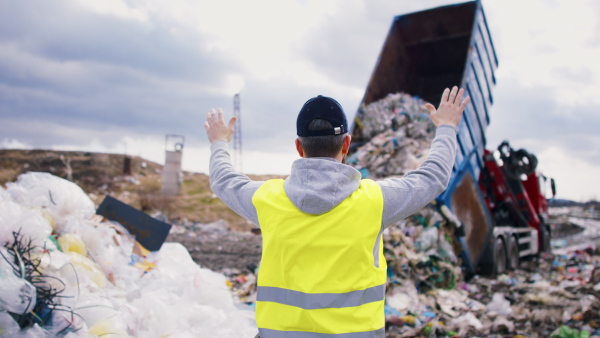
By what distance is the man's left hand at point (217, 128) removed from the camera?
164 cm

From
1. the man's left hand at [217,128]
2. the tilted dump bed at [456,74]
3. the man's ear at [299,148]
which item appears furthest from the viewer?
the tilted dump bed at [456,74]

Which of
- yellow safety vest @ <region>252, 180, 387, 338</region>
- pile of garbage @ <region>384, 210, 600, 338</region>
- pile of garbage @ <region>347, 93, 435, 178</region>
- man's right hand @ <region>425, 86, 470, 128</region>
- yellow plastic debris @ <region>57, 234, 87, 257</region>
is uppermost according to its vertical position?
pile of garbage @ <region>347, 93, 435, 178</region>

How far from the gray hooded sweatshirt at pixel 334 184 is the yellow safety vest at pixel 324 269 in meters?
0.03

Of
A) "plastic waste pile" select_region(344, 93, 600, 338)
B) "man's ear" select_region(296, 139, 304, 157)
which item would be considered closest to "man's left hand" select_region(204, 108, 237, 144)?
"man's ear" select_region(296, 139, 304, 157)

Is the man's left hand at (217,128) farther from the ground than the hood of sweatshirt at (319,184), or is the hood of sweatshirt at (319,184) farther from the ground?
the man's left hand at (217,128)

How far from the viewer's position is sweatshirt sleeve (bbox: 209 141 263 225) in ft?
4.61

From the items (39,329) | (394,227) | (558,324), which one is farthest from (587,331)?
(39,329)

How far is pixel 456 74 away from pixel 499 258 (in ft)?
10.0

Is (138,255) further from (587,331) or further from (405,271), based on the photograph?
(587,331)

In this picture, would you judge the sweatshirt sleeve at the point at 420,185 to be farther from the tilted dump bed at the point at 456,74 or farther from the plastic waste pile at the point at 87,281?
the tilted dump bed at the point at 456,74

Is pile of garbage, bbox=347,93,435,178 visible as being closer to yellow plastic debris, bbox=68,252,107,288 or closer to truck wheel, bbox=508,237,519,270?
truck wheel, bbox=508,237,519,270

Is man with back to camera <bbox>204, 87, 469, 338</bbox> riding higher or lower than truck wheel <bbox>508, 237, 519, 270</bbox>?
higher

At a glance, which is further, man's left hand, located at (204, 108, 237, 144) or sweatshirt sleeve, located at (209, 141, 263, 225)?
man's left hand, located at (204, 108, 237, 144)

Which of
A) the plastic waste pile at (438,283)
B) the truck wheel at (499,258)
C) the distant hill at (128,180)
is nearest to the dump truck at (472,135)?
the truck wheel at (499,258)
